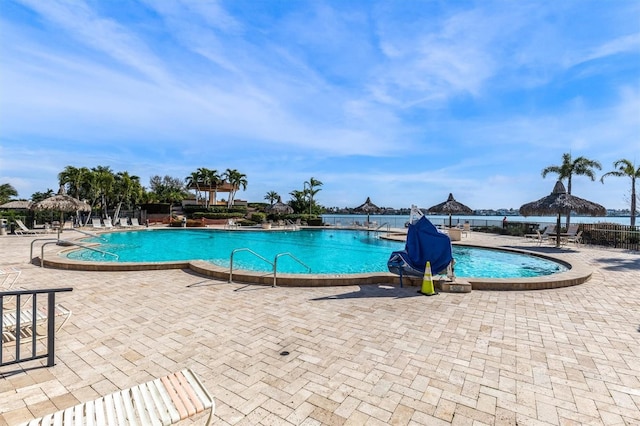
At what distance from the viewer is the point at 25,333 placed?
13.0 ft

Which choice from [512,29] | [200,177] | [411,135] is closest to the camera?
[512,29]

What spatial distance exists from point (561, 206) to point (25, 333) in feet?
59.3

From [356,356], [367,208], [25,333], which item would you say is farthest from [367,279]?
[367,208]

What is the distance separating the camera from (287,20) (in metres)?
9.04

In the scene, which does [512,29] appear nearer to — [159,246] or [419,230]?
[419,230]

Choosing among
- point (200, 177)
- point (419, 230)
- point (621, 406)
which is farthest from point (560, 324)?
point (200, 177)

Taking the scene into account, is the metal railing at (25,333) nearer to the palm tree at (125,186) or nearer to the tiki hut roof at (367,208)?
the tiki hut roof at (367,208)

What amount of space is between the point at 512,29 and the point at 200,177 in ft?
120

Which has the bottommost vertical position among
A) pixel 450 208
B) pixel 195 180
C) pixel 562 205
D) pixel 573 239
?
pixel 573 239

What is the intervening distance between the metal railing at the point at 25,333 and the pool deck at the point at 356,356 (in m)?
0.16

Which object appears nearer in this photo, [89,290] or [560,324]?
[560,324]

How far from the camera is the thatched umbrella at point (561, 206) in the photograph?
1411cm

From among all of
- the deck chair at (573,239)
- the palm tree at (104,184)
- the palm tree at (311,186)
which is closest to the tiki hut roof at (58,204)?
the palm tree at (104,184)

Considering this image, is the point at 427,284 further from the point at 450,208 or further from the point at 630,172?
the point at 630,172
